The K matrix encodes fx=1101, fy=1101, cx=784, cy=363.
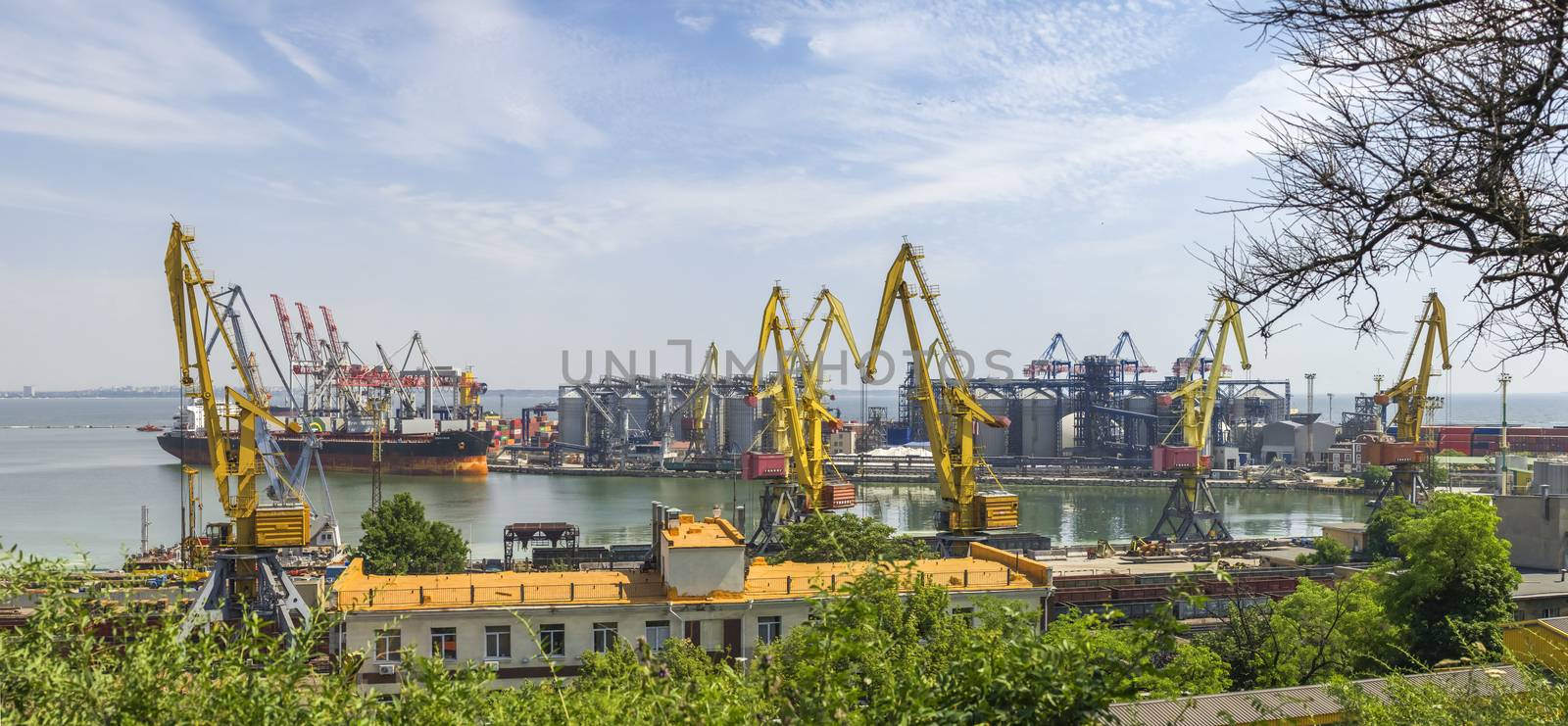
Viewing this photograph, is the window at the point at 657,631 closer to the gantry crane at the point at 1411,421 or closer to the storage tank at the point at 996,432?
the gantry crane at the point at 1411,421

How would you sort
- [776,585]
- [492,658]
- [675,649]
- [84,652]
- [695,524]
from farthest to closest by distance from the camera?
[695,524] < [776,585] < [492,658] < [675,649] < [84,652]

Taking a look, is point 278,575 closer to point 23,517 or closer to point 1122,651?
point 1122,651

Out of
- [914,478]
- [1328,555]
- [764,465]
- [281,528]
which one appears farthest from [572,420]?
[281,528]

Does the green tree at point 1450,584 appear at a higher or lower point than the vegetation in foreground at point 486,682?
lower

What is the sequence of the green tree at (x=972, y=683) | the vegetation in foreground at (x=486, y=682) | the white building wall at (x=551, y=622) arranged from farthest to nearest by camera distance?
1. the white building wall at (x=551, y=622)
2. the green tree at (x=972, y=683)
3. the vegetation in foreground at (x=486, y=682)

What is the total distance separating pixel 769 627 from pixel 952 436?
11585 millimetres

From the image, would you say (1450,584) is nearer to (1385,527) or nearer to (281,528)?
(1385,527)

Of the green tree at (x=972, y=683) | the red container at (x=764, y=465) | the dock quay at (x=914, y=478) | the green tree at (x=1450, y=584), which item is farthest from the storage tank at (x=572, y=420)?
the green tree at (x=972, y=683)

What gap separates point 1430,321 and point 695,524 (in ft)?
86.8

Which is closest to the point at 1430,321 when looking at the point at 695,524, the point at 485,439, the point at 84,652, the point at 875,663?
the point at 695,524

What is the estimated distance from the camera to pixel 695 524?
13.2 m

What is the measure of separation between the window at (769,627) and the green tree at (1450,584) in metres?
6.46

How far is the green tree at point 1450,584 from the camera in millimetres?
11414

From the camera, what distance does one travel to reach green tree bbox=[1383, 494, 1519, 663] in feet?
37.4
